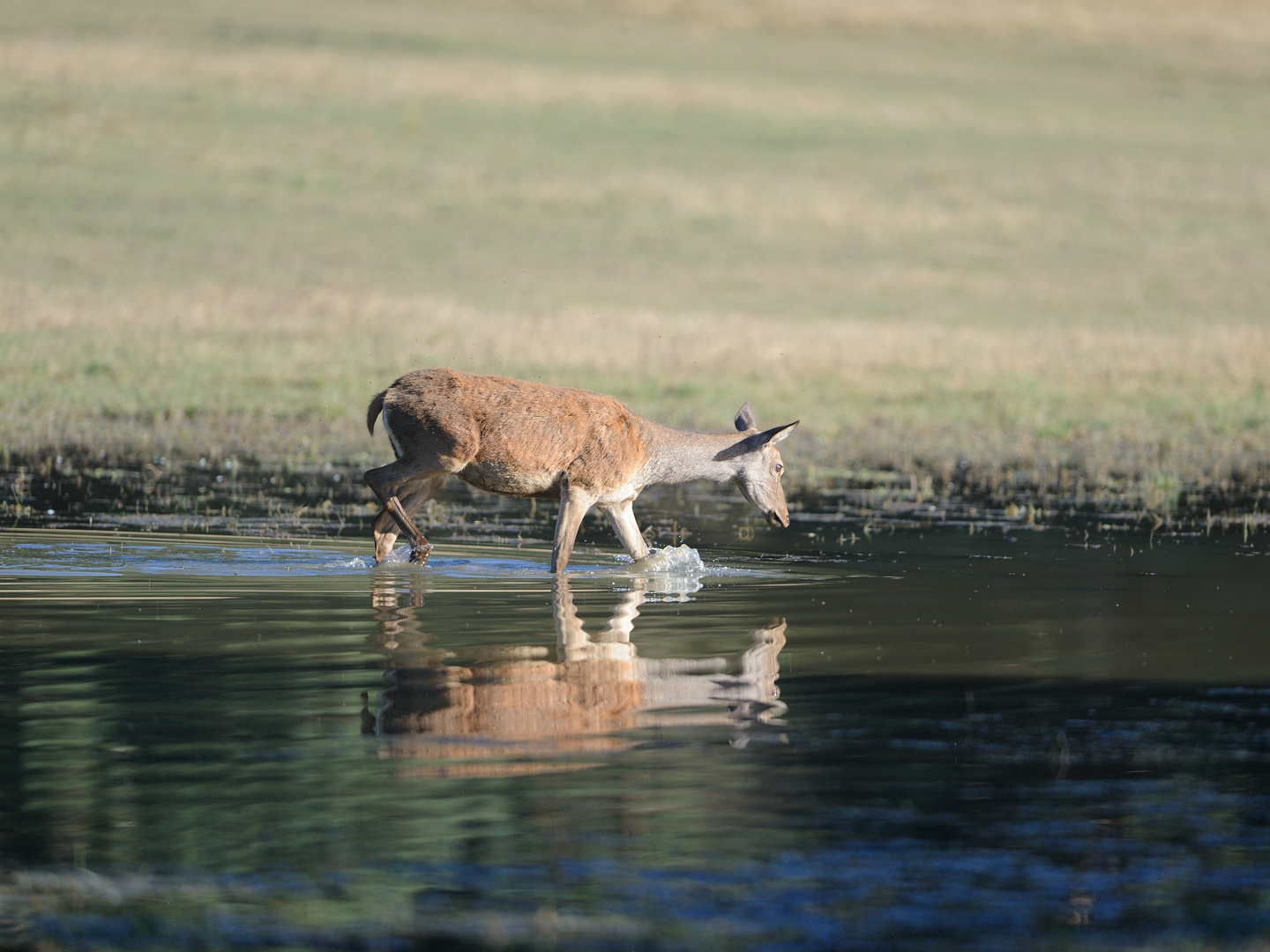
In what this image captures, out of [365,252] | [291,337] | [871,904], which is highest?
[365,252]

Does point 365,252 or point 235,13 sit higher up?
point 235,13

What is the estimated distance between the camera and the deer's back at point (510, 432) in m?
12.0

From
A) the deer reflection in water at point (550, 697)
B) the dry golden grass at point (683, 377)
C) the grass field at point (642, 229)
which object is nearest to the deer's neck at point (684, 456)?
the deer reflection in water at point (550, 697)

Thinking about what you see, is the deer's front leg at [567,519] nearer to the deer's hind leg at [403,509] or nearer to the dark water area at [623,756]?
the dark water area at [623,756]

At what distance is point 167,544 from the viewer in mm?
12281

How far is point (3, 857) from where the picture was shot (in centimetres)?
545

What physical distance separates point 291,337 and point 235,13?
4766 centimetres

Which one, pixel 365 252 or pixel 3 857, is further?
pixel 365 252

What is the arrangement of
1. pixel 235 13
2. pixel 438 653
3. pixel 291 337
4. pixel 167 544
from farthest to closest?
pixel 235 13 → pixel 291 337 → pixel 167 544 → pixel 438 653

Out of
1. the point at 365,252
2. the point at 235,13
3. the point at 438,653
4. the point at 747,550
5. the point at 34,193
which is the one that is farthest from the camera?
the point at 235,13

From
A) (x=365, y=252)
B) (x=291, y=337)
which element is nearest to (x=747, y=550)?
(x=291, y=337)

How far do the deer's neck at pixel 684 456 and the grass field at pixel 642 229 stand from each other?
6.50 metres

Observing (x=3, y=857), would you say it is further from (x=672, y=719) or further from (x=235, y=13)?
(x=235, y=13)

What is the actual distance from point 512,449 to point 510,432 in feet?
0.36
